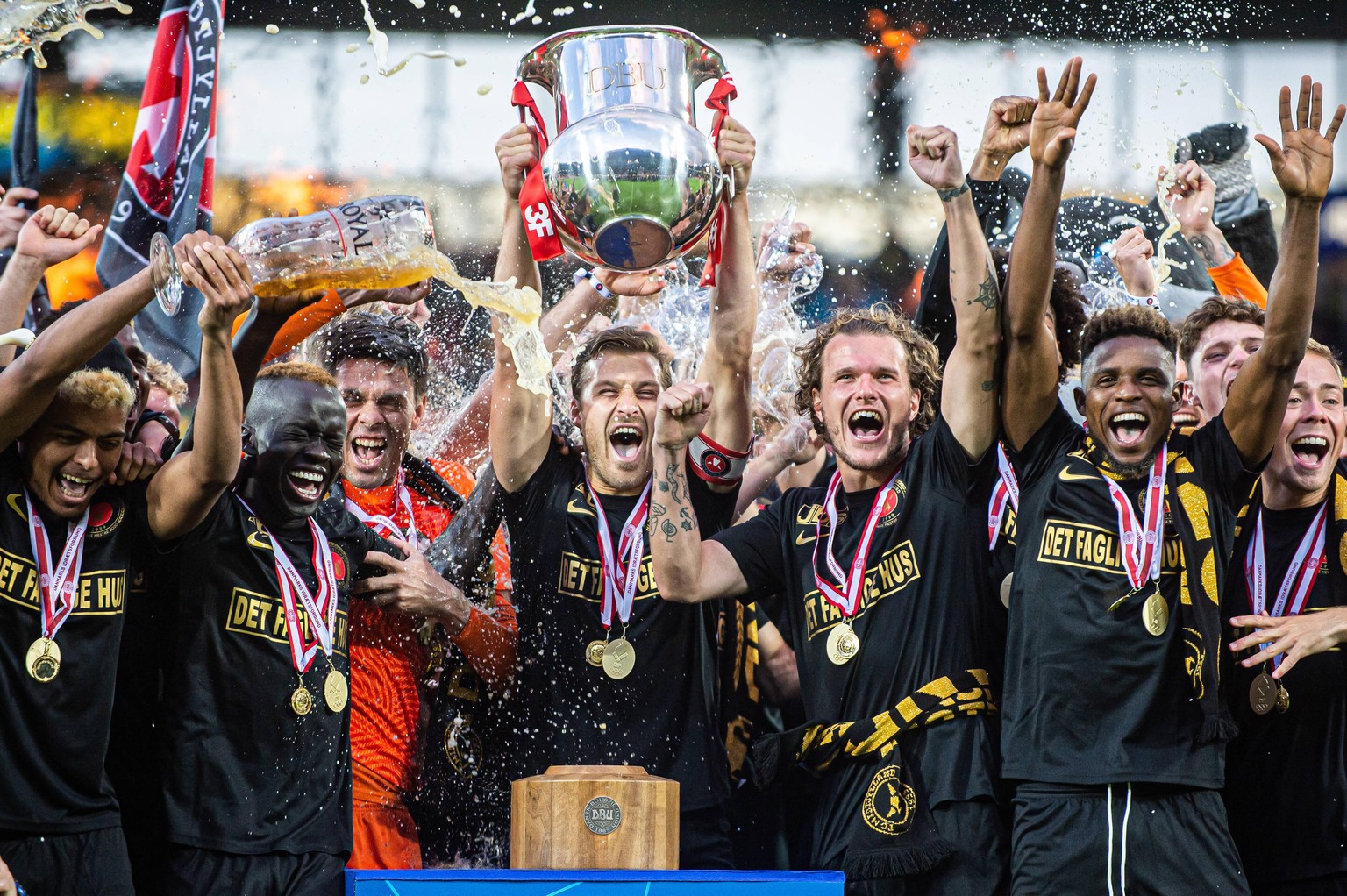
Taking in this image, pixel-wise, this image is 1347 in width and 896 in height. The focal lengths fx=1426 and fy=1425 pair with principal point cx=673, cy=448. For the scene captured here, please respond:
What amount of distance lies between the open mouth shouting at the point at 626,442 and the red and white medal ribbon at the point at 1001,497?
0.97 m

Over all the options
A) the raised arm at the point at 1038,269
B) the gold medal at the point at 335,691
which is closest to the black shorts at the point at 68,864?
the gold medal at the point at 335,691

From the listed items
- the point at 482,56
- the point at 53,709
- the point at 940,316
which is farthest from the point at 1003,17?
the point at 53,709

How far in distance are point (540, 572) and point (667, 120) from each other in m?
1.32

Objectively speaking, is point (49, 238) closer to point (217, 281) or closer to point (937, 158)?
point (217, 281)

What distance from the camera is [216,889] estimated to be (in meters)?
3.09

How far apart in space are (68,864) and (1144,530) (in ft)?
8.08

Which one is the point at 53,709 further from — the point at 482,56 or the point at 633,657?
the point at 482,56

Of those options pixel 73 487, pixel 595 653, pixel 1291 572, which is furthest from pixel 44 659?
pixel 1291 572

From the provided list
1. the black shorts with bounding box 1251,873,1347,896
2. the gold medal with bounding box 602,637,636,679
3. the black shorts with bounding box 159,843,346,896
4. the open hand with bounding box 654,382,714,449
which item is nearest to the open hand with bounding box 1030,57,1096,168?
the open hand with bounding box 654,382,714,449

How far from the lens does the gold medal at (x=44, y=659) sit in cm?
303

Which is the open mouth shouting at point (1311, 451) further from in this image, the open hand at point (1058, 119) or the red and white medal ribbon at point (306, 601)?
the red and white medal ribbon at point (306, 601)

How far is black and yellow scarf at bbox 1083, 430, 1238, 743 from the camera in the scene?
3154 millimetres

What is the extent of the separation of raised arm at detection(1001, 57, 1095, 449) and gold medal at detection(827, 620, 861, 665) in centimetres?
61

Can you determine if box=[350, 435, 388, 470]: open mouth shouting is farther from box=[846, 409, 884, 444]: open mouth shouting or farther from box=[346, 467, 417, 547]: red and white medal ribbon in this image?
box=[846, 409, 884, 444]: open mouth shouting
